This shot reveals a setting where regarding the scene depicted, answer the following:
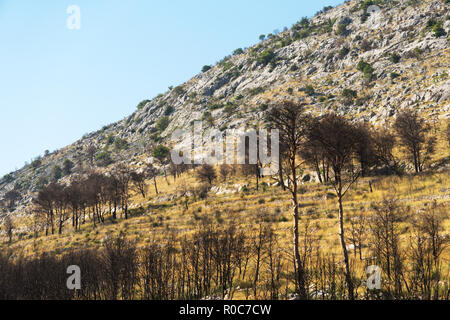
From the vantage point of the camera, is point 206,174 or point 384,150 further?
point 206,174

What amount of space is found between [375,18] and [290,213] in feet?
450

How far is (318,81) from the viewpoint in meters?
Answer: 112

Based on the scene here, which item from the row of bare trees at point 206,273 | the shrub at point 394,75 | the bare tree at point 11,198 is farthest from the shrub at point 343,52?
the bare tree at point 11,198

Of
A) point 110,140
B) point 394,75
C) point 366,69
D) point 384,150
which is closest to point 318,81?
point 366,69

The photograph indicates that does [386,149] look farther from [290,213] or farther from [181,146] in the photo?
[181,146]

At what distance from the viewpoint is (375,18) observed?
123500mm

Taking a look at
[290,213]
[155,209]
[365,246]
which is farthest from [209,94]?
[365,246]

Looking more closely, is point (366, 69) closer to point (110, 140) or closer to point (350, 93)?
point (350, 93)

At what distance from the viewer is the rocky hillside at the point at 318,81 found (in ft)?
254

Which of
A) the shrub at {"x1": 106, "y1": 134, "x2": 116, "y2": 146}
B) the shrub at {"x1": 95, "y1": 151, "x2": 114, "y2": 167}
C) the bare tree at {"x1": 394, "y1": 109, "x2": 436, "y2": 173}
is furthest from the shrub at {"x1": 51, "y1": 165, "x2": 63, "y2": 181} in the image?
the bare tree at {"x1": 394, "y1": 109, "x2": 436, "y2": 173}

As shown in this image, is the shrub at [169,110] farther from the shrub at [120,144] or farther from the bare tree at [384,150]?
the bare tree at [384,150]

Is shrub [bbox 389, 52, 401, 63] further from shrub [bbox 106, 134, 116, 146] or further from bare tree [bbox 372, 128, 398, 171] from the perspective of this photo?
shrub [bbox 106, 134, 116, 146]

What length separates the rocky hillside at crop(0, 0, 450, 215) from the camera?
77.4 meters
